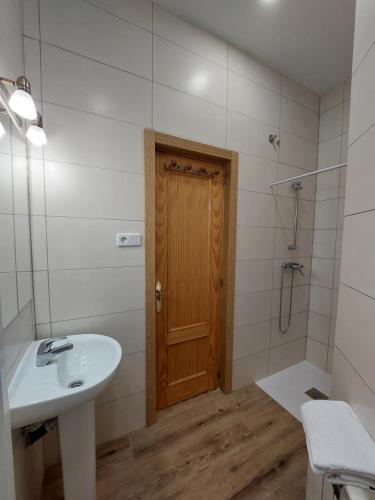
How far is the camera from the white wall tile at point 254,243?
5.95ft

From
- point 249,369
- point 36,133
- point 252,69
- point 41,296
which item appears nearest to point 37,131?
point 36,133

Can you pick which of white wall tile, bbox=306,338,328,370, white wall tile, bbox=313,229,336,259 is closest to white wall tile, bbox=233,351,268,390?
white wall tile, bbox=306,338,328,370

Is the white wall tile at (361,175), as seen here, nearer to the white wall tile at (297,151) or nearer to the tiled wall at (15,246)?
the white wall tile at (297,151)

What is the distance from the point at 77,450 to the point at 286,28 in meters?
2.89

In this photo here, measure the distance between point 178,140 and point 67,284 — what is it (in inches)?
48.0

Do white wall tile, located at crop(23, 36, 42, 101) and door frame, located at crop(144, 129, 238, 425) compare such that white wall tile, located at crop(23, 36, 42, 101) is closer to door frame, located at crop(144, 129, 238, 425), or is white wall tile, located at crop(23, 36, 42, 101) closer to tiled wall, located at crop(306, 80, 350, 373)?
door frame, located at crop(144, 129, 238, 425)

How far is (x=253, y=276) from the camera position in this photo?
6.28ft

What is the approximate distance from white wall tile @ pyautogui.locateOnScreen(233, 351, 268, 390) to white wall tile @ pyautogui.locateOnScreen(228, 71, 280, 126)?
2.21 meters

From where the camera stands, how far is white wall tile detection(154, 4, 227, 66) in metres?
1.37

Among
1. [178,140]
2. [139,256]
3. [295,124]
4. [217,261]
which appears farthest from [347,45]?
[139,256]

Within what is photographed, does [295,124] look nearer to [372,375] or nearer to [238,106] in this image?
[238,106]

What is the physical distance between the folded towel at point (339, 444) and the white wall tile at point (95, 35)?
2.03m

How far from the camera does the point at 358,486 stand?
61 cm

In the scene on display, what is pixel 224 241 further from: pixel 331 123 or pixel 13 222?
pixel 331 123
